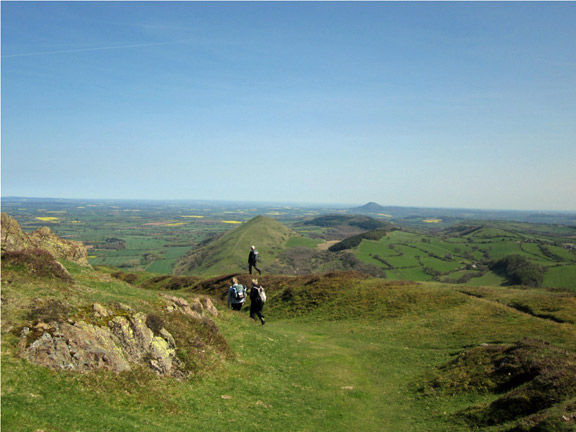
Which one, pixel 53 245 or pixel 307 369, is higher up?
pixel 53 245

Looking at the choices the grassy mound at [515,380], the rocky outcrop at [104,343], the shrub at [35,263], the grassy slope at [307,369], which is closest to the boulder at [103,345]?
the rocky outcrop at [104,343]

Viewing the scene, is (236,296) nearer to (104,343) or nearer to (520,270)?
(104,343)

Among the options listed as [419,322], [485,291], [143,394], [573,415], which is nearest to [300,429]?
[143,394]

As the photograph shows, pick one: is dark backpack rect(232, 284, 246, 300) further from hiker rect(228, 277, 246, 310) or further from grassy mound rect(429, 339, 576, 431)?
grassy mound rect(429, 339, 576, 431)

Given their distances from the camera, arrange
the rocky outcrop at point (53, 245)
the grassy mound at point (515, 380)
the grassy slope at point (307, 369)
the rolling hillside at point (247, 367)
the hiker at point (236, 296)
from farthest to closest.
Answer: the hiker at point (236, 296) < the rocky outcrop at point (53, 245) < the grassy mound at point (515, 380) < the rolling hillside at point (247, 367) < the grassy slope at point (307, 369)

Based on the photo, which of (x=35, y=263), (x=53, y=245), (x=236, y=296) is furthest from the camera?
(x=53, y=245)

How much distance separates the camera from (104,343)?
15.2 meters

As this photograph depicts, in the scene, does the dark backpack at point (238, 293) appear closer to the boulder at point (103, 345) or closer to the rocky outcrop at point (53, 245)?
the boulder at point (103, 345)

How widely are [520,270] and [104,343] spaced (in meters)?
148

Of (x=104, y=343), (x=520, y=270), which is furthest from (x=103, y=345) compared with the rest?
(x=520, y=270)

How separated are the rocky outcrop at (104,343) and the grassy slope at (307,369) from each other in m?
0.59

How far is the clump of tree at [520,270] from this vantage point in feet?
379

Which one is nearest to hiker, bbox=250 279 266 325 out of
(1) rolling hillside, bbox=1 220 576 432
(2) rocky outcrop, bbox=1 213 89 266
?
(1) rolling hillside, bbox=1 220 576 432

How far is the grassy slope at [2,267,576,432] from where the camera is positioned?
1216 centimetres
